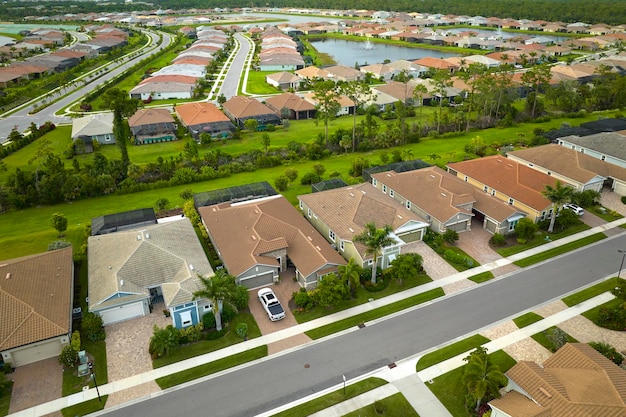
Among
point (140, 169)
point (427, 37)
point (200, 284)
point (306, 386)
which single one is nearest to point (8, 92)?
point (140, 169)

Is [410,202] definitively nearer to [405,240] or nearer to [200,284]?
[405,240]

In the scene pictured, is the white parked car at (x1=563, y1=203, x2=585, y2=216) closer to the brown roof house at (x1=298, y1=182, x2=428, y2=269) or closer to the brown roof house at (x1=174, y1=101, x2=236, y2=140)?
the brown roof house at (x1=298, y1=182, x2=428, y2=269)

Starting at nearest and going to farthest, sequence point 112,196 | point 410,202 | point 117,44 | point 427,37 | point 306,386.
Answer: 1. point 306,386
2. point 410,202
3. point 112,196
4. point 117,44
5. point 427,37

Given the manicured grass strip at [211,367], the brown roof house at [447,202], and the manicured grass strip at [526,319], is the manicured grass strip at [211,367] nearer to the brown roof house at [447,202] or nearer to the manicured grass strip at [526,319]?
the manicured grass strip at [526,319]

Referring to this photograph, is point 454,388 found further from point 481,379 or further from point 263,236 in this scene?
point 263,236

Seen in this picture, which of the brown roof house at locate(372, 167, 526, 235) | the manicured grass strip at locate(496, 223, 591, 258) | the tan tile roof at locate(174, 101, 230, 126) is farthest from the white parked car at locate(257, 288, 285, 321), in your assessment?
the tan tile roof at locate(174, 101, 230, 126)

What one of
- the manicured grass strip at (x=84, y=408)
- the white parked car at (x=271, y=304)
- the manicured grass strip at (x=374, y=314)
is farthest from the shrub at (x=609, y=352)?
the manicured grass strip at (x=84, y=408)

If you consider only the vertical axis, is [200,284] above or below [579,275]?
above

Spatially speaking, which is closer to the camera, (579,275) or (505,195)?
(579,275)
